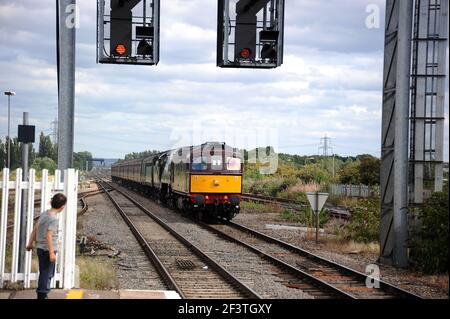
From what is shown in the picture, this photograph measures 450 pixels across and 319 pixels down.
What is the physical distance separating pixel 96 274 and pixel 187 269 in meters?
2.45

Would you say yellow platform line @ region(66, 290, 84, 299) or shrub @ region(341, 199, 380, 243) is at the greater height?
shrub @ region(341, 199, 380, 243)

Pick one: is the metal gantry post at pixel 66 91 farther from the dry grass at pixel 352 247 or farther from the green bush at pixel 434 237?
the dry grass at pixel 352 247

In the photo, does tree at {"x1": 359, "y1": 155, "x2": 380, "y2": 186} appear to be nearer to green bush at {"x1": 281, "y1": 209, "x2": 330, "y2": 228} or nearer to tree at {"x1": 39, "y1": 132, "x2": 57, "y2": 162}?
green bush at {"x1": 281, "y1": 209, "x2": 330, "y2": 228}

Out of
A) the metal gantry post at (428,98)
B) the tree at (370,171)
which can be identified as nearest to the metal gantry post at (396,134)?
the metal gantry post at (428,98)

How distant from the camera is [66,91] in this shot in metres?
10.4

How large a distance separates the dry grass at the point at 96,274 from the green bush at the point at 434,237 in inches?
231

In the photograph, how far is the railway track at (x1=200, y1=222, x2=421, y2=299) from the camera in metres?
10.2

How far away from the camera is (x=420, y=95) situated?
42.4 ft

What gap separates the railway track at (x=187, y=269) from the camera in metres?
10.2

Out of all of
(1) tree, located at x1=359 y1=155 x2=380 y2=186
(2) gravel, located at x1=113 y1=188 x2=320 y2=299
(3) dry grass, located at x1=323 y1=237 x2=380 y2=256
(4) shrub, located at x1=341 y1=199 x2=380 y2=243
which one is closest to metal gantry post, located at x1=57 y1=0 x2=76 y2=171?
(2) gravel, located at x1=113 y1=188 x2=320 y2=299

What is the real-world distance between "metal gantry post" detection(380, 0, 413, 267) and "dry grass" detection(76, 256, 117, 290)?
5663mm

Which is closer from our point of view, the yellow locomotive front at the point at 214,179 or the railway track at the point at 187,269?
the railway track at the point at 187,269
